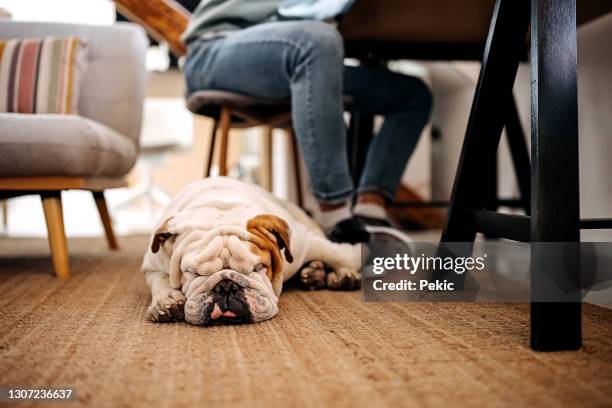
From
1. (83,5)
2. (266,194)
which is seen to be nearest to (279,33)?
(266,194)

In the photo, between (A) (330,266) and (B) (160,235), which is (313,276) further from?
(B) (160,235)

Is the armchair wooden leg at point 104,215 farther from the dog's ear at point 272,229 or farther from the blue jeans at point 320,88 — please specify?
the dog's ear at point 272,229

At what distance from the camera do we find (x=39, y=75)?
6.57 ft

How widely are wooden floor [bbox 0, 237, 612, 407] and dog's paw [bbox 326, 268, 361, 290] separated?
14cm

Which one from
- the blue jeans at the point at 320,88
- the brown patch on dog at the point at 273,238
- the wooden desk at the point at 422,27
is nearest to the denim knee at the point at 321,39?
the blue jeans at the point at 320,88

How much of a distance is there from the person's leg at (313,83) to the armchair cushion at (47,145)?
53 centimetres

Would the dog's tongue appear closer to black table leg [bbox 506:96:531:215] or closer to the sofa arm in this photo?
black table leg [bbox 506:96:531:215]

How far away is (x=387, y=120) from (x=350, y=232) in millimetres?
539

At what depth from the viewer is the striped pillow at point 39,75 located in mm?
1974

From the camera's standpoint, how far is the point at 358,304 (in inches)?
53.6

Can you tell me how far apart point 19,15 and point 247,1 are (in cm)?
157

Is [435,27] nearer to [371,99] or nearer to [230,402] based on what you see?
[371,99]

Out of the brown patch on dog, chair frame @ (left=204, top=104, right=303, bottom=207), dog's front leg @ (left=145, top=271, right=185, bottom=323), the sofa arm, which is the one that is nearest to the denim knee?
chair frame @ (left=204, top=104, right=303, bottom=207)

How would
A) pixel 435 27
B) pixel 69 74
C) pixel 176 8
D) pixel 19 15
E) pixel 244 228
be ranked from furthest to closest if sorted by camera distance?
pixel 19 15 → pixel 176 8 → pixel 69 74 → pixel 435 27 → pixel 244 228
